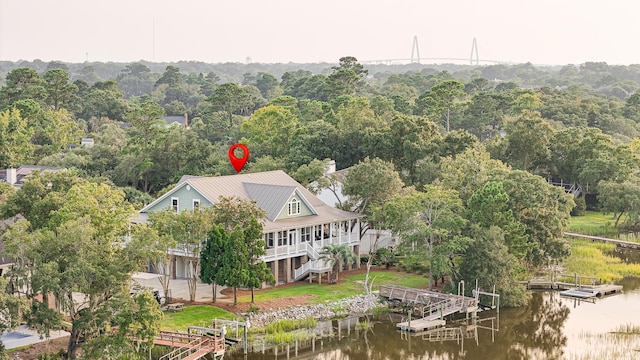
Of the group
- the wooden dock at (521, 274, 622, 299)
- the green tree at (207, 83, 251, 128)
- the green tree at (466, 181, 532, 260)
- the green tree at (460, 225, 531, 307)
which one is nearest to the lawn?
the wooden dock at (521, 274, 622, 299)

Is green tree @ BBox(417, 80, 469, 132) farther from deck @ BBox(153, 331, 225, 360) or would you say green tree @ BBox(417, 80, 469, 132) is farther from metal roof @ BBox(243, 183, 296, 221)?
deck @ BBox(153, 331, 225, 360)

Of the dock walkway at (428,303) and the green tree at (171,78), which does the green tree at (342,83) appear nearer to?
the dock walkway at (428,303)

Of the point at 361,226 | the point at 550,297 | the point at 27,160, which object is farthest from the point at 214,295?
the point at 27,160

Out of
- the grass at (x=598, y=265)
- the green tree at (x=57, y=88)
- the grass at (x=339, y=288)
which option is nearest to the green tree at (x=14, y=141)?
the green tree at (x=57, y=88)

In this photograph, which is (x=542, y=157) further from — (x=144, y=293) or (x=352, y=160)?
(x=144, y=293)

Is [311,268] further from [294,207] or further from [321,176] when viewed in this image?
[321,176]

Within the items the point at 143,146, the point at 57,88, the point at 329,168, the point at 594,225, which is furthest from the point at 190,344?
the point at 57,88
